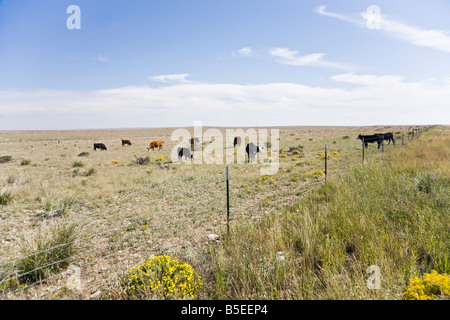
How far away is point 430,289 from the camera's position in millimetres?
2334

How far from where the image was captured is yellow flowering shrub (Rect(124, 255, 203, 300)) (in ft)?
9.24

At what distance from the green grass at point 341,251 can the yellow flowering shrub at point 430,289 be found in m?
0.14

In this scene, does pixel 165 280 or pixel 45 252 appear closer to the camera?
pixel 165 280

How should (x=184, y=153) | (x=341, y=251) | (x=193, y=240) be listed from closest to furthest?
(x=341, y=251) → (x=193, y=240) → (x=184, y=153)

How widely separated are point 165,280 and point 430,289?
2.95 meters

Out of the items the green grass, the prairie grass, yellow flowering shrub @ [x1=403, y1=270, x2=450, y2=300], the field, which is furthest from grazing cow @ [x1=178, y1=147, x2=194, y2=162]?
yellow flowering shrub @ [x1=403, y1=270, x2=450, y2=300]

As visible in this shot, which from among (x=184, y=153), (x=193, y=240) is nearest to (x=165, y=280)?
(x=193, y=240)

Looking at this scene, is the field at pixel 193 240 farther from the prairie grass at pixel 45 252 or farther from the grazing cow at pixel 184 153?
the grazing cow at pixel 184 153

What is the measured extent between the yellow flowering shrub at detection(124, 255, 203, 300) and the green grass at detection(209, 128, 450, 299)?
35 cm

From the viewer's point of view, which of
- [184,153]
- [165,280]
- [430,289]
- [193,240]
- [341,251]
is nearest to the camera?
[430,289]

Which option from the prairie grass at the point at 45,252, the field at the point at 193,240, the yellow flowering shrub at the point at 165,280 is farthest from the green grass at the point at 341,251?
the prairie grass at the point at 45,252

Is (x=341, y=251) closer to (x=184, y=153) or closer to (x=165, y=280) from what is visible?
(x=165, y=280)

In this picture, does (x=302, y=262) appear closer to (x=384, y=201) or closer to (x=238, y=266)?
(x=238, y=266)

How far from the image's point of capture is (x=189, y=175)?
12430 millimetres
